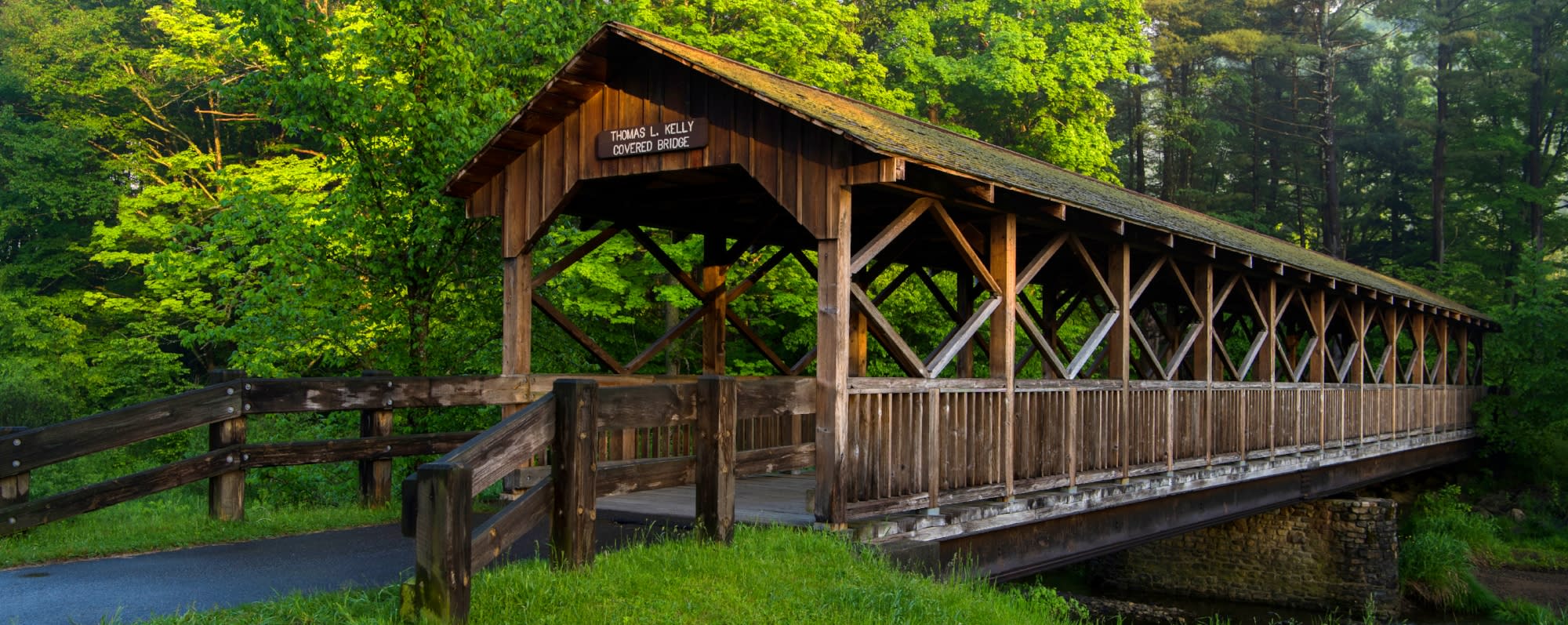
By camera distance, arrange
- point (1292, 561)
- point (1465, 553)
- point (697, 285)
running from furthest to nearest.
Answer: point (1465, 553)
point (1292, 561)
point (697, 285)

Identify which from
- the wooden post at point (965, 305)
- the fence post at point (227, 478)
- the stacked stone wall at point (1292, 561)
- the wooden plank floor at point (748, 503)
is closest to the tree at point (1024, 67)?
the stacked stone wall at point (1292, 561)

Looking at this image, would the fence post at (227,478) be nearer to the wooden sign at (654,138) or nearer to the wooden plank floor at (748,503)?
the wooden plank floor at (748,503)

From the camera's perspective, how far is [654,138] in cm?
998

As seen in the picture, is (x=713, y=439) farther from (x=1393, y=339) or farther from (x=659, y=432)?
(x=1393, y=339)

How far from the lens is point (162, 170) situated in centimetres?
3006

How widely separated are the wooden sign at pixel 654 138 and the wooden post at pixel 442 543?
4777mm

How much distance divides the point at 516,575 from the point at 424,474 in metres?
1.06

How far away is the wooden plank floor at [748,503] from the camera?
29.5ft

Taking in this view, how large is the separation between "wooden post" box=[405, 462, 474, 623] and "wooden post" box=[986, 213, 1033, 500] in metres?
5.84

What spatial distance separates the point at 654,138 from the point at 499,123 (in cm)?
425

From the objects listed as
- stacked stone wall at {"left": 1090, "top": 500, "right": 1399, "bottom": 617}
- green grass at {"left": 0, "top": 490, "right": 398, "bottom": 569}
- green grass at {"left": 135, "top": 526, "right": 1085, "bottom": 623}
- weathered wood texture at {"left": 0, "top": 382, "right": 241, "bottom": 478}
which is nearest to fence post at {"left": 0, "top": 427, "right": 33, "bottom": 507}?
weathered wood texture at {"left": 0, "top": 382, "right": 241, "bottom": 478}

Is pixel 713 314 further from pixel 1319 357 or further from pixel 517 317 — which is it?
pixel 1319 357

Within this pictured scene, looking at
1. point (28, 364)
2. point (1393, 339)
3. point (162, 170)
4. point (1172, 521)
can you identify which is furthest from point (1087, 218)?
point (162, 170)

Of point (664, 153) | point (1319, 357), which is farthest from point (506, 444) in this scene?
point (1319, 357)
